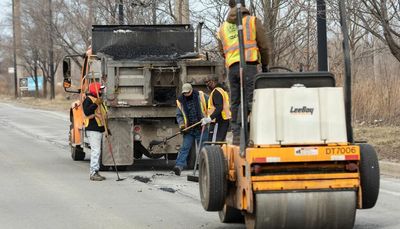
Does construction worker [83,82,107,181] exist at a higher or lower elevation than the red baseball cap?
lower

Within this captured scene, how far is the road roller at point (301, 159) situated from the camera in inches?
256

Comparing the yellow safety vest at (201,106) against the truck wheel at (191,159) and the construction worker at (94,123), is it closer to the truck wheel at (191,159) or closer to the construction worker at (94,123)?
the truck wheel at (191,159)

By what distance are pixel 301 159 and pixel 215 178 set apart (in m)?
0.96

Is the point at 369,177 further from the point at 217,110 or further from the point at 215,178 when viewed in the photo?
the point at 217,110

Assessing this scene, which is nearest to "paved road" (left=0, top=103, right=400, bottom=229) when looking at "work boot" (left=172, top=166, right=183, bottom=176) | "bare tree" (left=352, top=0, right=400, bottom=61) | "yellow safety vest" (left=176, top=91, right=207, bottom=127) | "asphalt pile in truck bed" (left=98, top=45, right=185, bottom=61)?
"work boot" (left=172, top=166, right=183, bottom=176)

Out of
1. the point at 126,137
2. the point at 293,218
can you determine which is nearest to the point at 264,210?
the point at 293,218

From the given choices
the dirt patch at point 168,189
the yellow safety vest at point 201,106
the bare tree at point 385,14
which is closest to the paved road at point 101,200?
the dirt patch at point 168,189

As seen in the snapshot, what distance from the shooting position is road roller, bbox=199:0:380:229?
21.3 feet

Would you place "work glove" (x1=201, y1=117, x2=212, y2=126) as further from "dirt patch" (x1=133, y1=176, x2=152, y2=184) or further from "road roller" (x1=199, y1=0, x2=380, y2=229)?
"road roller" (x1=199, y1=0, x2=380, y2=229)

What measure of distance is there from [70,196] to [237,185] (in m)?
4.46

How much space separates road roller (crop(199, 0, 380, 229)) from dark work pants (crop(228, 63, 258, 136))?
1.59ft

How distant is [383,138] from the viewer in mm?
15695

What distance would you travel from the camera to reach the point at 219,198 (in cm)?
703

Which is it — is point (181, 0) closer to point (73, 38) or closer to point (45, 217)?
point (45, 217)
